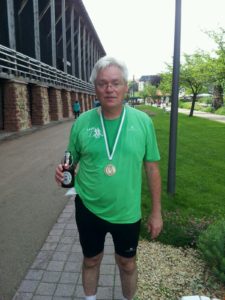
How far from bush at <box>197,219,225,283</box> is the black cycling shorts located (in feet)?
3.57

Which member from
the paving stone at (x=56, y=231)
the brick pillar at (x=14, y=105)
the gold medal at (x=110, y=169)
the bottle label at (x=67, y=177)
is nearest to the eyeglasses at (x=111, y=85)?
the gold medal at (x=110, y=169)

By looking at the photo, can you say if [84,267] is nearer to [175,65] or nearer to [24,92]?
Answer: [175,65]

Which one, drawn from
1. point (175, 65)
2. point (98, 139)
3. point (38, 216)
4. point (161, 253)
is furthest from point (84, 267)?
point (175, 65)

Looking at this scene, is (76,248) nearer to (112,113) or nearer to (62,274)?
(62,274)

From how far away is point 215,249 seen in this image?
135 inches


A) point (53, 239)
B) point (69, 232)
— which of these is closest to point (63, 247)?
point (53, 239)

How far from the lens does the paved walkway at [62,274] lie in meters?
3.33

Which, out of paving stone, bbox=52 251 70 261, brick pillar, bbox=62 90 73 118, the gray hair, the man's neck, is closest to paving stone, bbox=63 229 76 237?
paving stone, bbox=52 251 70 261

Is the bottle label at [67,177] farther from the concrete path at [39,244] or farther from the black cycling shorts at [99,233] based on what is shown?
the concrete path at [39,244]

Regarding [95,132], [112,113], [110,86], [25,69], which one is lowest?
[95,132]

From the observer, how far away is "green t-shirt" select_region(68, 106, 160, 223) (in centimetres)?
251

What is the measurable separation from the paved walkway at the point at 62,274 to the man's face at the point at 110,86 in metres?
1.94

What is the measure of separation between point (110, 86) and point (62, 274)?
223cm

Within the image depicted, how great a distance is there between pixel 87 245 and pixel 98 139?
2.94ft
